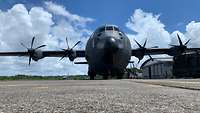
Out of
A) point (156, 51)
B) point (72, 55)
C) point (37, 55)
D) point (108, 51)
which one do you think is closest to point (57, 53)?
point (37, 55)

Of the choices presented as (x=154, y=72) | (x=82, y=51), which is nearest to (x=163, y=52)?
(x=82, y=51)

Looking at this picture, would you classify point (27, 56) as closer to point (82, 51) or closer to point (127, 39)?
point (82, 51)

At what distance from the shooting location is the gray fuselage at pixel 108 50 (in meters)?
25.1

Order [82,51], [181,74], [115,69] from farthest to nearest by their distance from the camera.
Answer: [181,74], [82,51], [115,69]

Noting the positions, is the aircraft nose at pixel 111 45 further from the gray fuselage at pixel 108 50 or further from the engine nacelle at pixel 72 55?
the engine nacelle at pixel 72 55

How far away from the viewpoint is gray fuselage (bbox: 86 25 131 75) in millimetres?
25125

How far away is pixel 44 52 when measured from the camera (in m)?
38.7

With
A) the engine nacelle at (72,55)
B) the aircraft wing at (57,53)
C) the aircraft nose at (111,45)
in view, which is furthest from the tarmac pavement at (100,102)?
the aircraft wing at (57,53)

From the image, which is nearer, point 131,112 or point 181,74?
point 131,112

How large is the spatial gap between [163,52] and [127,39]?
12.3m

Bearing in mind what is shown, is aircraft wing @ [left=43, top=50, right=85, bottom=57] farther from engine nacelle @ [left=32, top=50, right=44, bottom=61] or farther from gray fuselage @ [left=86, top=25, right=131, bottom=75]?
gray fuselage @ [left=86, top=25, right=131, bottom=75]

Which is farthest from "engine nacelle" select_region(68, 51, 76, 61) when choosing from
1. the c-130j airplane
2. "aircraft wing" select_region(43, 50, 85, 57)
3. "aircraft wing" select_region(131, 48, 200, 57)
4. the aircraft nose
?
the aircraft nose

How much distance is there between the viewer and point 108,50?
2502 centimetres

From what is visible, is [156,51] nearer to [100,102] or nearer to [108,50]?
[108,50]
